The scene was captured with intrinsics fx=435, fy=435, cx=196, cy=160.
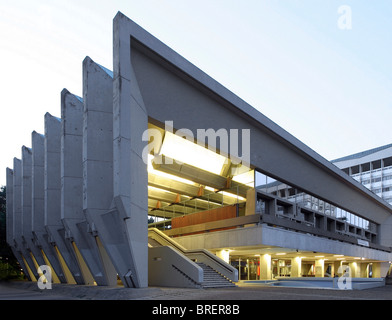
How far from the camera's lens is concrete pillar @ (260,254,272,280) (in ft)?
108

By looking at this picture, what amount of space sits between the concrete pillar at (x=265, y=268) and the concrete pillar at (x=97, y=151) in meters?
13.1

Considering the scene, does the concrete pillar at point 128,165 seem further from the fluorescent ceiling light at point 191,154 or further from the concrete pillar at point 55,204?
the concrete pillar at point 55,204

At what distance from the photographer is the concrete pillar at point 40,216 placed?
1303 inches

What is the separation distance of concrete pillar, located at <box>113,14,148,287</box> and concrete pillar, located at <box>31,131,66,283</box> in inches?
541

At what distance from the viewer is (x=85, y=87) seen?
2344 centimetres

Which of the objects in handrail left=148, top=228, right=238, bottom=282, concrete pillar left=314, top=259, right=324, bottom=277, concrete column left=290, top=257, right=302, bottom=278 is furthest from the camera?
concrete pillar left=314, top=259, right=324, bottom=277

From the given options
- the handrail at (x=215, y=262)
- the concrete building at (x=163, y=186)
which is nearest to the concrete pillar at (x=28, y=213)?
the concrete building at (x=163, y=186)

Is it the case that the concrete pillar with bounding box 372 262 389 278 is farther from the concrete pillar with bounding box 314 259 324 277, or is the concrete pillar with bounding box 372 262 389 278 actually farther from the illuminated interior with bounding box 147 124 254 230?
the illuminated interior with bounding box 147 124 254 230

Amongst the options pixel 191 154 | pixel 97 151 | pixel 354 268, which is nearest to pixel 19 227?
pixel 191 154

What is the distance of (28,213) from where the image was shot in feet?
127

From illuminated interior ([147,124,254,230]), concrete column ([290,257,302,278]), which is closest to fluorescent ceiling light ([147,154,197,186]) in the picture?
illuminated interior ([147,124,254,230])

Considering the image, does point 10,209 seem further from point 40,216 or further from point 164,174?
point 164,174
